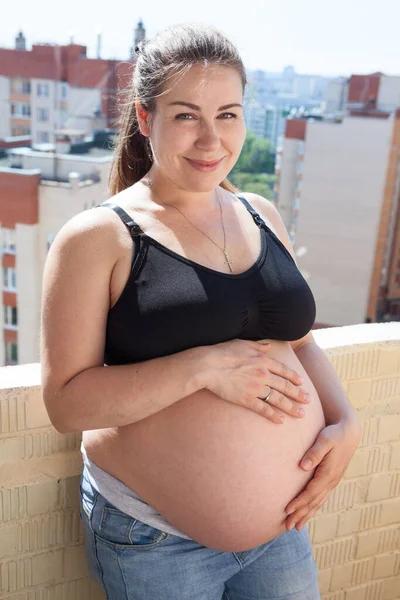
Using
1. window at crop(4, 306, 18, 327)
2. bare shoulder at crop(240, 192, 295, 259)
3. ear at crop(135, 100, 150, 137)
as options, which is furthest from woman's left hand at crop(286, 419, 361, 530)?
window at crop(4, 306, 18, 327)

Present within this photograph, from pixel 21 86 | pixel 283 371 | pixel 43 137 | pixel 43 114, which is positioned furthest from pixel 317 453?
pixel 43 137

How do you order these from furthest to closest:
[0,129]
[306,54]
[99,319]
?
[306,54], [0,129], [99,319]

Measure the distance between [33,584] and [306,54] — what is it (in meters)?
36.5

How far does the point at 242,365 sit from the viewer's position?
996 mm

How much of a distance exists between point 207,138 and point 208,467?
1.64 ft

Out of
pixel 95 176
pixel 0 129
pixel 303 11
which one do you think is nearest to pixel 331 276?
pixel 95 176

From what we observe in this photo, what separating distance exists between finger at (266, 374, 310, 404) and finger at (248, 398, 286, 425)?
3 centimetres

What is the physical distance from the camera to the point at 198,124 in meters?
1.01

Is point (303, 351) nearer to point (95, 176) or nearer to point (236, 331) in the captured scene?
point (236, 331)

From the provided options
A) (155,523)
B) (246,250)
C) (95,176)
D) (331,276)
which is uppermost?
(246,250)

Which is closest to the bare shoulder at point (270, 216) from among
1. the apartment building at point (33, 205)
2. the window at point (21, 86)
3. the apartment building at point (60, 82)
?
the apartment building at point (33, 205)

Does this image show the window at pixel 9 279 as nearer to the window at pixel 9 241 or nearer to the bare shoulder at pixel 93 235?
the window at pixel 9 241

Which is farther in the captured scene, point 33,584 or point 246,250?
point 33,584

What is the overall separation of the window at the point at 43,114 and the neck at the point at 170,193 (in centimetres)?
1807
